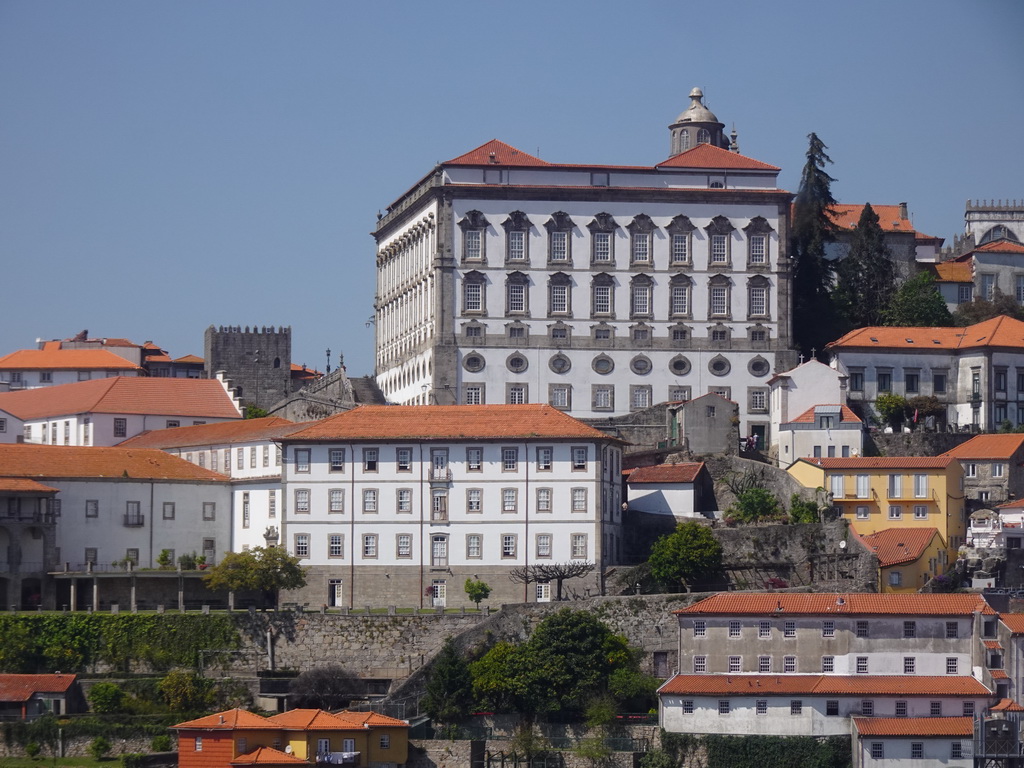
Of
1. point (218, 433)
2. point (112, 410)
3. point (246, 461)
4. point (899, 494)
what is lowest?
point (899, 494)

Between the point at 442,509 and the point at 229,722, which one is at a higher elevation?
the point at 442,509

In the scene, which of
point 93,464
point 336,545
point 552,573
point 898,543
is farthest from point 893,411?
point 93,464

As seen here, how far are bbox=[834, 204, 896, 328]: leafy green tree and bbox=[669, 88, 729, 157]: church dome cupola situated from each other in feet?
39.9

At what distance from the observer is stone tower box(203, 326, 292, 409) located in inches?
4830

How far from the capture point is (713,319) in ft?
351

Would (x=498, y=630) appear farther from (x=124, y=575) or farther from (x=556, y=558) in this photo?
(x=124, y=575)

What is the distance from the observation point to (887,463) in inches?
3593

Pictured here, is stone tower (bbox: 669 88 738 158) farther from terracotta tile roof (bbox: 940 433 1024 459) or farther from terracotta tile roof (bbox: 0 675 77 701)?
terracotta tile roof (bbox: 0 675 77 701)

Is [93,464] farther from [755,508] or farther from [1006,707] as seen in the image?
[1006,707]

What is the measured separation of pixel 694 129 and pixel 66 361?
3913 cm

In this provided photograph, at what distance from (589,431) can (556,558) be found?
5.08 metres

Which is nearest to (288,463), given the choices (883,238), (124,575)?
(124,575)

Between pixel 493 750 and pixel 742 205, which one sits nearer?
pixel 493 750

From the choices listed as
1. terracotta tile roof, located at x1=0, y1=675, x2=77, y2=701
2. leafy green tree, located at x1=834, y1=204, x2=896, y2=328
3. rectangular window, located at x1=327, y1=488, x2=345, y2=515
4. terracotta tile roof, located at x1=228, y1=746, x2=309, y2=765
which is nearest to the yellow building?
rectangular window, located at x1=327, y1=488, x2=345, y2=515
